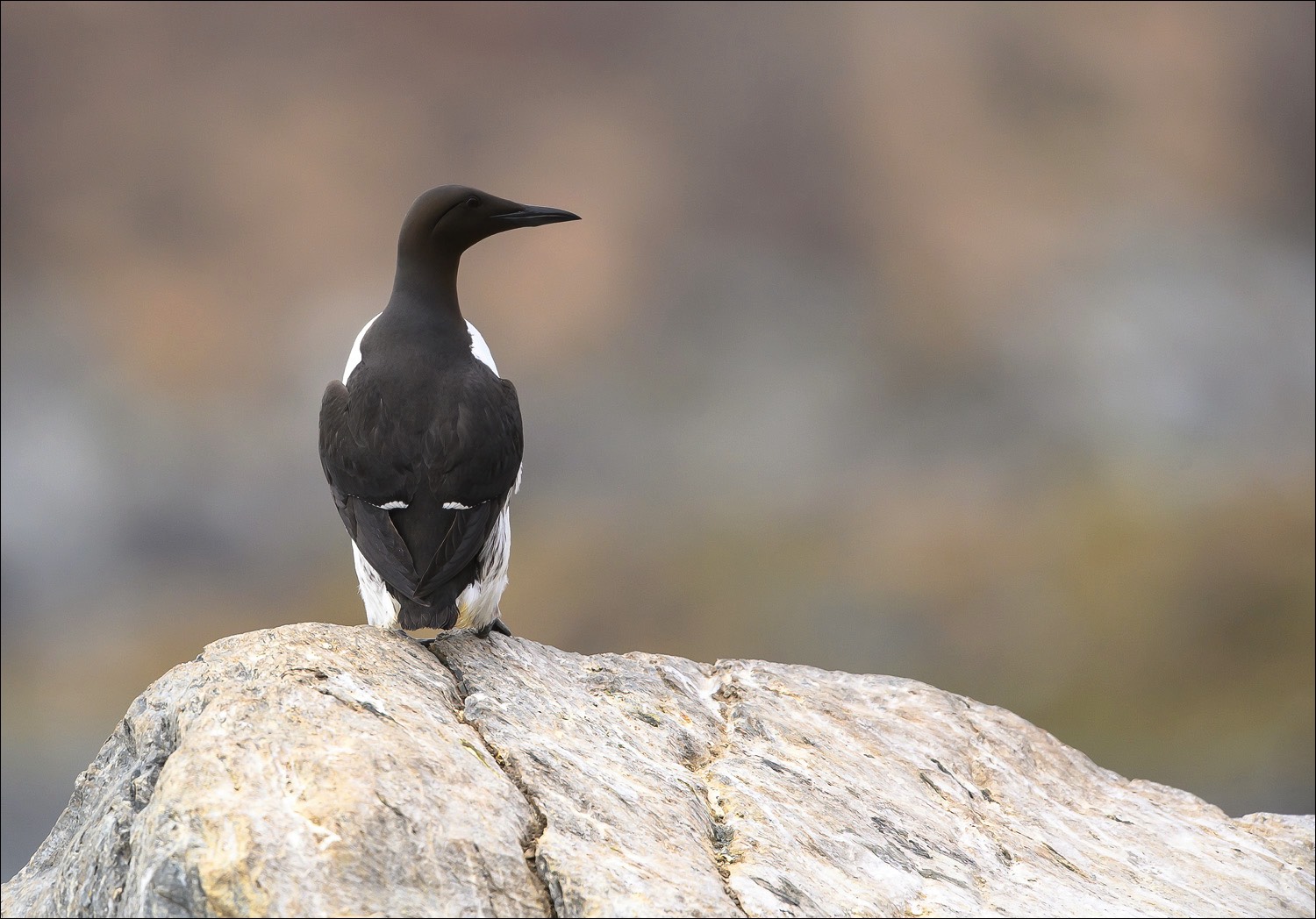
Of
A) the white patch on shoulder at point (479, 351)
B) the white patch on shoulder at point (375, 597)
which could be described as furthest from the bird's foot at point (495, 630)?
the white patch on shoulder at point (479, 351)

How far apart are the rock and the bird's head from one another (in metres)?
1.79

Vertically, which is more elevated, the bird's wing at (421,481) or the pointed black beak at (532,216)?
the pointed black beak at (532,216)

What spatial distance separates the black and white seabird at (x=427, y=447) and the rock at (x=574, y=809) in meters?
0.27

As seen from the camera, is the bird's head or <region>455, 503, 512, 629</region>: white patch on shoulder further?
the bird's head

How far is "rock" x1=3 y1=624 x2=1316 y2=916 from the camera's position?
3.05m

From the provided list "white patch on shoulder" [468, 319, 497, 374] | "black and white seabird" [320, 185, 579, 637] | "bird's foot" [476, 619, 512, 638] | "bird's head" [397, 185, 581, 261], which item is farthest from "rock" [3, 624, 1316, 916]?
"bird's head" [397, 185, 581, 261]

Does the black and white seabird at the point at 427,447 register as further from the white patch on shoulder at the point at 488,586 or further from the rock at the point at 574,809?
the rock at the point at 574,809

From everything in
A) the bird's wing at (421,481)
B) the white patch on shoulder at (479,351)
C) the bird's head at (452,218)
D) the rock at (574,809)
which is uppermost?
the bird's head at (452,218)

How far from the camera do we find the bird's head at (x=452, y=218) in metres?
5.33

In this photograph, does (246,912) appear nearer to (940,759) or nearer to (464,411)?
(464,411)

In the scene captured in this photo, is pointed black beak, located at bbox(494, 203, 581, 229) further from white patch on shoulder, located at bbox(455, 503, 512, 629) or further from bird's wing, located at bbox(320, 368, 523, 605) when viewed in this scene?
white patch on shoulder, located at bbox(455, 503, 512, 629)

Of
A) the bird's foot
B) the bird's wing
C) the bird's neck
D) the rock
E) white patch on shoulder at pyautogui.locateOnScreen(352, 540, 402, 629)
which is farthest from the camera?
the bird's neck

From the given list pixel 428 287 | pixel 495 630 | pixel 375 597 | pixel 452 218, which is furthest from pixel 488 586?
pixel 452 218

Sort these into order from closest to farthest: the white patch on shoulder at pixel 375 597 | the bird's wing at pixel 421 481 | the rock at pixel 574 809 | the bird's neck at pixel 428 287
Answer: the rock at pixel 574 809, the bird's wing at pixel 421 481, the white patch on shoulder at pixel 375 597, the bird's neck at pixel 428 287
